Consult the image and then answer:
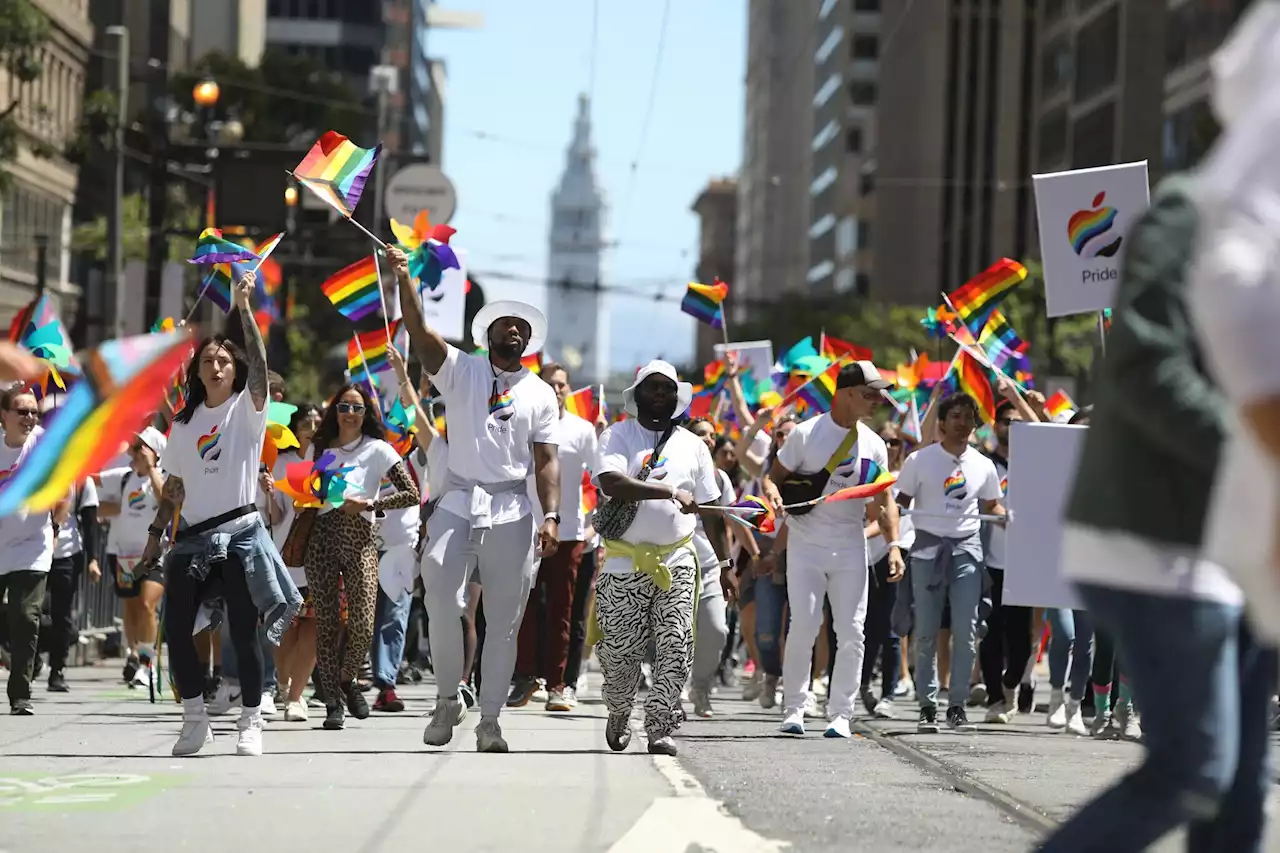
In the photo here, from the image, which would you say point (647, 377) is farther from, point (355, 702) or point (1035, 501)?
point (355, 702)

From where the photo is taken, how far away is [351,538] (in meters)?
13.6

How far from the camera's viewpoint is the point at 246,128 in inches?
2311

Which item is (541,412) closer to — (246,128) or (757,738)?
(757,738)

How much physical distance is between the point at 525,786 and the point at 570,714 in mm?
5293

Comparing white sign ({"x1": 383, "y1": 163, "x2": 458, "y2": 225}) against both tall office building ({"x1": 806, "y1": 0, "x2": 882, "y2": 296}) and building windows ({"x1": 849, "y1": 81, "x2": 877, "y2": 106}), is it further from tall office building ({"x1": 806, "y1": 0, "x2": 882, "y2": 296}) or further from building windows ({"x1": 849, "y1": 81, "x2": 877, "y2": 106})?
building windows ({"x1": 849, "y1": 81, "x2": 877, "y2": 106})

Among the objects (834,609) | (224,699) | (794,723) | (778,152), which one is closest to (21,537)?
(224,699)

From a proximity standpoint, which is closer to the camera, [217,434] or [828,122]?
[217,434]

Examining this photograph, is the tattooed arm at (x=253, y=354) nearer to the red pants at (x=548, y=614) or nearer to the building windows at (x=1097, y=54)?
the red pants at (x=548, y=614)

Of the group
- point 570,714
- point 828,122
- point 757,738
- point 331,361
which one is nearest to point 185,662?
point 757,738

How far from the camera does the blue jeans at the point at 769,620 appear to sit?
54.5 ft

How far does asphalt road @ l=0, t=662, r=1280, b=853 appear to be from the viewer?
7.86 metres

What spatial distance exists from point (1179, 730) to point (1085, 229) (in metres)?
9.42

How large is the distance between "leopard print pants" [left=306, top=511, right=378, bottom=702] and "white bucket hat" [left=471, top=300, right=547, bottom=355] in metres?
2.05

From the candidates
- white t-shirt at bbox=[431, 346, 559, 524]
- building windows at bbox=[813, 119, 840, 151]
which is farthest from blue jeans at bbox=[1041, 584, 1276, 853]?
building windows at bbox=[813, 119, 840, 151]
